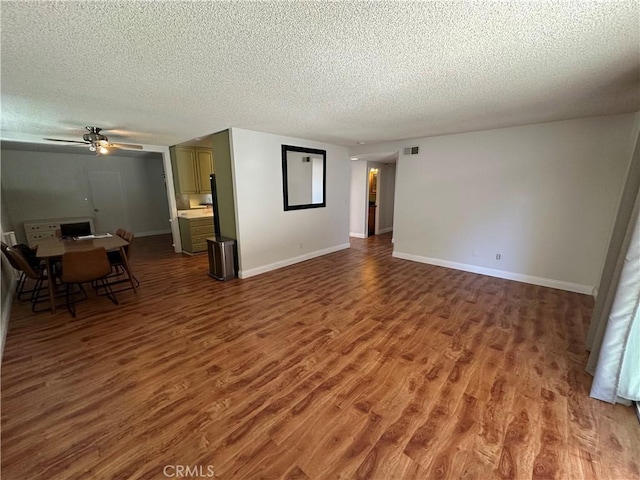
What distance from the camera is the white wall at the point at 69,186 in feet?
18.9

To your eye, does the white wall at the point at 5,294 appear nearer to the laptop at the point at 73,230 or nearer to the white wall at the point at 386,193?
the laptop at the point at 73,230

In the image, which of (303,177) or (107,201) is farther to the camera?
(107,201)

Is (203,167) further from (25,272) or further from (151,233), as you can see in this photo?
(25,272)

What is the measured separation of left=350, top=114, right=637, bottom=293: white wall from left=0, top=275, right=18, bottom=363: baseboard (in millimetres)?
5935

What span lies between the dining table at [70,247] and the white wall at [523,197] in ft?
16.4

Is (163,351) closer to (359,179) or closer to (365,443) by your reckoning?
(365,443)

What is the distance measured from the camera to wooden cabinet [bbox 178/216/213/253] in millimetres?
5744

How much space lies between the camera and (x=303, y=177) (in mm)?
5148

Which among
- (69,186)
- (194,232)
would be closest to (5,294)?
(194,232)

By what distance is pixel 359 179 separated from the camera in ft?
23.9

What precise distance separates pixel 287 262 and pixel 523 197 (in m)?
4.17

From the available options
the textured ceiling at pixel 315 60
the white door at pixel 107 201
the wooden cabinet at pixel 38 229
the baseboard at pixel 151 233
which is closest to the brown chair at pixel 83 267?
the textured ceiling at pixel 315 60

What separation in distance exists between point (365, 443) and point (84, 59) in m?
3.14

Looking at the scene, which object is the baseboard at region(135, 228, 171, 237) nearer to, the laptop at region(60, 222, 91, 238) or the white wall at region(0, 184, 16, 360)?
the laptop at region(60, 222, 91, 238)
